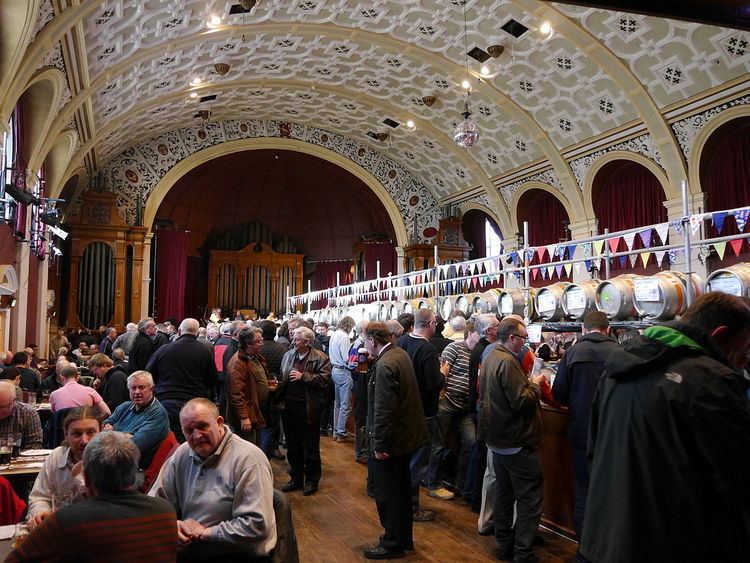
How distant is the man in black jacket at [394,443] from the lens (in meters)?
3.66

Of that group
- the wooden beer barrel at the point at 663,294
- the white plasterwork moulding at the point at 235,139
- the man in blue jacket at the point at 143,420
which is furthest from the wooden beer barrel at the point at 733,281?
the white plasterwork moulding at the point at 235,139

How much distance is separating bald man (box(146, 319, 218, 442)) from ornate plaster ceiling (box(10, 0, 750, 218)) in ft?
15.0

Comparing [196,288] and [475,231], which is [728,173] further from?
[196,288]

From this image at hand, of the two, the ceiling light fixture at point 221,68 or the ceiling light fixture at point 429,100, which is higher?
the ceiling light fixture at point 221,68

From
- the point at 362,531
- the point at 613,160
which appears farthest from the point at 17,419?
the point at 613,160

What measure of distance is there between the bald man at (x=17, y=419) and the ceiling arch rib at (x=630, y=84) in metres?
8.74

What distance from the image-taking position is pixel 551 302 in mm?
4824

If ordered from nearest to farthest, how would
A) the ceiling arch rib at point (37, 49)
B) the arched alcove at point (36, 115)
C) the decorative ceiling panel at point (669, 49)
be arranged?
the ceiling arch rib at point (37, 49), the decorative ceiling panel at point (669, 49), the arched alcove at point (36, 115)

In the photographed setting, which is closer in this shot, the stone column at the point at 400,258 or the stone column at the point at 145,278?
the stone column at the point at 145,278

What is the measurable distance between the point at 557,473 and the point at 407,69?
32.8ft

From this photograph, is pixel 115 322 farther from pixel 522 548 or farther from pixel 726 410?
pixel 726 410

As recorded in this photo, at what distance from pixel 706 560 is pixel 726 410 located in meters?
0.43

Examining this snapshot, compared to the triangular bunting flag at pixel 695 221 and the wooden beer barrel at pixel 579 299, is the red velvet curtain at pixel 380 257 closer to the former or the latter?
the wooden beer barrel at pixel 579 299

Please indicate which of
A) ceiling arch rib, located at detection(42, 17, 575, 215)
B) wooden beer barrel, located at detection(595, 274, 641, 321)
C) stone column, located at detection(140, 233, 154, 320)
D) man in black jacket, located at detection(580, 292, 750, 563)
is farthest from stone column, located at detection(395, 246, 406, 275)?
man in black jacket, located at detection(580, 292, 750, 563)
